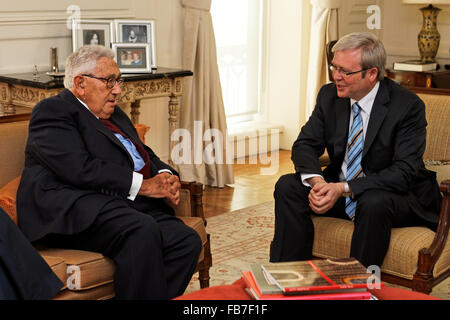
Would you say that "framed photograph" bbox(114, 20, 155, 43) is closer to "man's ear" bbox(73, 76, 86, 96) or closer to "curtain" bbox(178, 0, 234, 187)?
"curtain" bbox(178, 0, 234, 187)

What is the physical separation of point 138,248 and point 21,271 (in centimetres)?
47

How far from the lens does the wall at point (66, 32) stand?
441 centimetres

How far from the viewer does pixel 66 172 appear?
9.39 feet

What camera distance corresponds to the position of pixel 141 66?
15.5 feet

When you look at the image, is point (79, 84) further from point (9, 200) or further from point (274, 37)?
point (274, 37)

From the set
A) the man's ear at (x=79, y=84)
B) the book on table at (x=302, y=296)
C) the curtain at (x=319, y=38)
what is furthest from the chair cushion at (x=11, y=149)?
the curtain at (x=319, y=38)

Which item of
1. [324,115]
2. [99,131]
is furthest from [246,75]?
[99,131]

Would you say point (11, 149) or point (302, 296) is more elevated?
point (11, 149)

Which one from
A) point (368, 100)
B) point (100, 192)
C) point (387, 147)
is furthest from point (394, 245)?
point (100, 192)

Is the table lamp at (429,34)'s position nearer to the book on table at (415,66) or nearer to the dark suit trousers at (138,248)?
the book on table at (415,66)

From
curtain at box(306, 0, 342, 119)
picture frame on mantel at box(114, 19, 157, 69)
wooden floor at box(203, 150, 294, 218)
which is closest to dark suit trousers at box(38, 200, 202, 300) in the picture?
wooden floor at box(203, 150, 294, 218)

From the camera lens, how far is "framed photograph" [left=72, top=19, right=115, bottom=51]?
A: 15.1 ft
